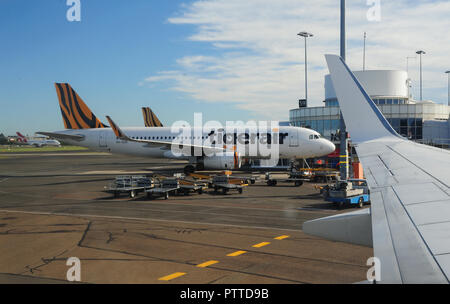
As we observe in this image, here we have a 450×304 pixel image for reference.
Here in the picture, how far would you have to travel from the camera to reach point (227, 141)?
34.7 metres

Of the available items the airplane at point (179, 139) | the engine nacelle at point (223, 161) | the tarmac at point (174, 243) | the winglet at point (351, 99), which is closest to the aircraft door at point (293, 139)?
the airplane at point (179, 139)

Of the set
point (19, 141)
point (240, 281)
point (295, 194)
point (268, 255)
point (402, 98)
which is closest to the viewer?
point (240, 281)

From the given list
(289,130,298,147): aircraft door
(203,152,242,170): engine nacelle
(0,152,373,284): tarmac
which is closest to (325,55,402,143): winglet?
(0,152,373,284): tarmac

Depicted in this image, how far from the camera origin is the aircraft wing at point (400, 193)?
8.05 ft

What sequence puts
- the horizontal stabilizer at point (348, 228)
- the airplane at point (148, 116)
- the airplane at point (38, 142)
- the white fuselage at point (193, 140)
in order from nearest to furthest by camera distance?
the horizontal stabilizer at point (348, 228)
the white fuselage at point (193, 140)
the airplane at point (148, 116)
the airplane at point (38, 142)

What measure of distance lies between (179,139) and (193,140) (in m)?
2.01

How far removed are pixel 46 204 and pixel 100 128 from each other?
65.9 feet

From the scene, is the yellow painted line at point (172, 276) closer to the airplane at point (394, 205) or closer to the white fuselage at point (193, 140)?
the airplane at point (394, 205)

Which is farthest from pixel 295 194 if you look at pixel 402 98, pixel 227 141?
pixel 402 98

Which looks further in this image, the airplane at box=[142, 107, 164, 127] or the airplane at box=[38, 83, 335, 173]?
the airplane at box=[142, 107, 164, 127]

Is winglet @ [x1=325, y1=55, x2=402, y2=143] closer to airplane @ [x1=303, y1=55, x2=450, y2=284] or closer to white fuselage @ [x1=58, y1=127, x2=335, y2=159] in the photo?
airplane @ [x1=303, y1=55, x2=450, y2=284]

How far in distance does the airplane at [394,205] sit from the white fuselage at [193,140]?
25620 mm

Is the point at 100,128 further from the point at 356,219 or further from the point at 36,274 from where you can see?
the point at 356,219

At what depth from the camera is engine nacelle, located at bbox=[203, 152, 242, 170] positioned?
31922 mm
